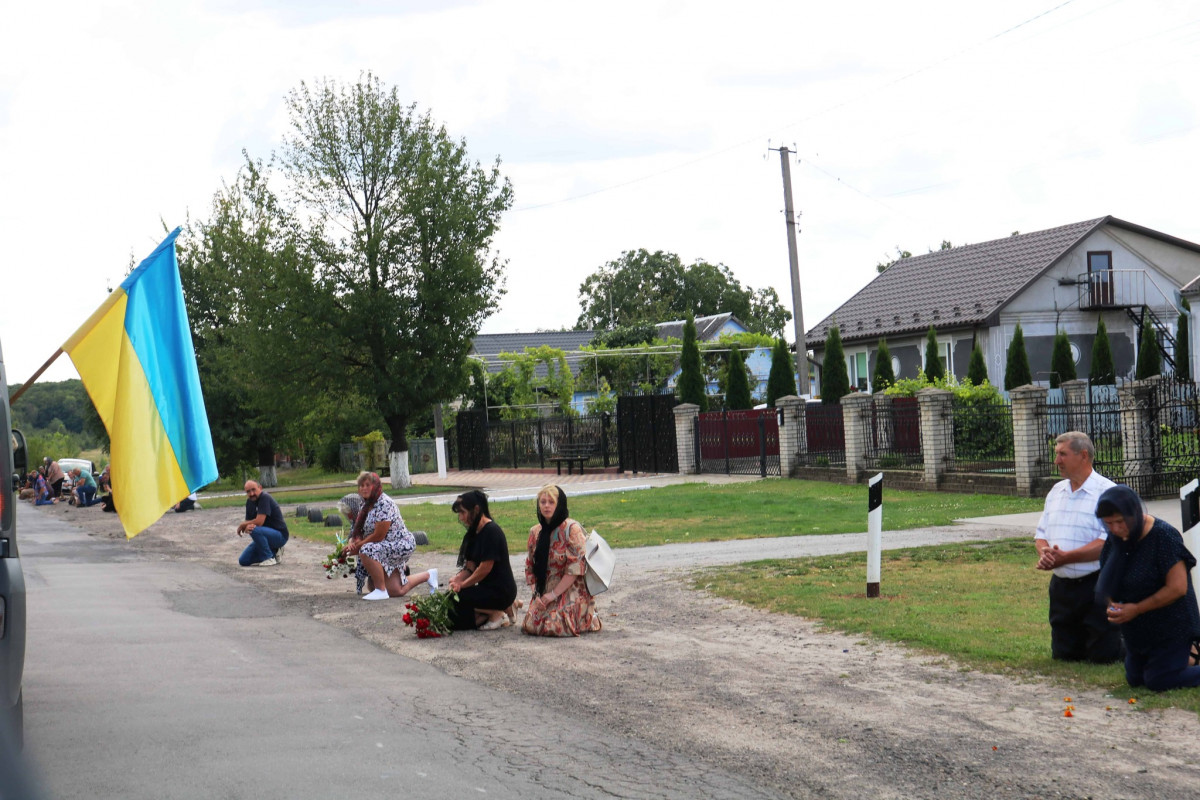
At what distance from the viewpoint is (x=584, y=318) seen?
96.9m

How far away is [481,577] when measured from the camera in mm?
10797

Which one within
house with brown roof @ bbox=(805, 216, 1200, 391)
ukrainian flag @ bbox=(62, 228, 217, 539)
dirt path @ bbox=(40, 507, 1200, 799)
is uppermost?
house with brown roof @ bbox=(805, 216, 1200, 391)

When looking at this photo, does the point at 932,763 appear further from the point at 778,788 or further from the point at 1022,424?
the point at 1022,424

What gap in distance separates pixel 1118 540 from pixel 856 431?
20.7 metres

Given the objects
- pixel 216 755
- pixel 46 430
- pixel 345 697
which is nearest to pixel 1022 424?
pixel 345 697

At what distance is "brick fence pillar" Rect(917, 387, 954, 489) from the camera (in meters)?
24.7

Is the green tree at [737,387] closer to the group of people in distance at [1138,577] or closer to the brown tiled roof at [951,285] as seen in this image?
the brown tiled roof at [951,285]

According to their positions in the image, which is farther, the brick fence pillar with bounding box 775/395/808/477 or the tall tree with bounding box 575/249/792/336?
the tall tree with bounding box 575/249/792/336

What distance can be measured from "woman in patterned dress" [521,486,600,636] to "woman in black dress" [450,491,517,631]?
455 millimetres

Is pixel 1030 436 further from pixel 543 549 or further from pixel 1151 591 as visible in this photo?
pixel 1151 591

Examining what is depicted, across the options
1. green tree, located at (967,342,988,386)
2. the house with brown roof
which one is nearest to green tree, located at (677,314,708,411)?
green tree, located at (967,342,988,386)

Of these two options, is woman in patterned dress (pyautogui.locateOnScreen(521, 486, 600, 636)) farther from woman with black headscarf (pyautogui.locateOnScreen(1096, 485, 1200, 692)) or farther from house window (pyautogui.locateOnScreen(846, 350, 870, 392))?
house window (pyautogui.locateOnScreen(846, 350, 870, 392))

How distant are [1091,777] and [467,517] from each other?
630 cm

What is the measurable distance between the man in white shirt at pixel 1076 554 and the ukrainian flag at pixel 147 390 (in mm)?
5547
